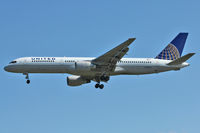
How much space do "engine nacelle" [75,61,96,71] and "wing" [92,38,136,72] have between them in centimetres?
72

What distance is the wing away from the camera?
50.8 meters

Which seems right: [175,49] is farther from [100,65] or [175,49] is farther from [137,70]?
[100,65]

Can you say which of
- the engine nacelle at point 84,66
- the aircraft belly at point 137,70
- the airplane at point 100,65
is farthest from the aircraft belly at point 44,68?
the aircraft belly at point 137,70

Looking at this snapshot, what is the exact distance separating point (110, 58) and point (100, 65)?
1.70m

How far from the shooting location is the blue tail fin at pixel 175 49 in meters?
59.4

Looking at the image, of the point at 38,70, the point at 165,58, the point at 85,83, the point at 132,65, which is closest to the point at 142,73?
the point at 132,65

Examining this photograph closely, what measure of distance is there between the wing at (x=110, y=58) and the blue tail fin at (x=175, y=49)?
29.4 ft

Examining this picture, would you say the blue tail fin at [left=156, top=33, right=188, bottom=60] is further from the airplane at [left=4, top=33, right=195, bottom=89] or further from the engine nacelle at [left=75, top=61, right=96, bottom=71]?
the engine nacelle at [left=75, top=61, right=96, bottom=71]

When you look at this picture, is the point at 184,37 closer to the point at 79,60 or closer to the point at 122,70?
the point at 122,70

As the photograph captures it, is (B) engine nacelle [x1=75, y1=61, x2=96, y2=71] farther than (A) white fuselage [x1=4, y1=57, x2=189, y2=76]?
No

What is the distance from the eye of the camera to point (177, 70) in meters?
56.4

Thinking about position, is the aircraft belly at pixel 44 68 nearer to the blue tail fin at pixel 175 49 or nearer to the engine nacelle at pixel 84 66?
the engine nacelle at pixel 84 66

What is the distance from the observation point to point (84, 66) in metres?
52.1

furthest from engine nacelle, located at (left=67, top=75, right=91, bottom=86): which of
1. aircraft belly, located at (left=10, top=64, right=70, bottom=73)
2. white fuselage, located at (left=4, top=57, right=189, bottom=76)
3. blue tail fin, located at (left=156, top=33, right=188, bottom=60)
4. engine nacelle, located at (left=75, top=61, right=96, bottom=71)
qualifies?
blue tail fin, located at (left=156, top=33, right=188, bottom=60)
